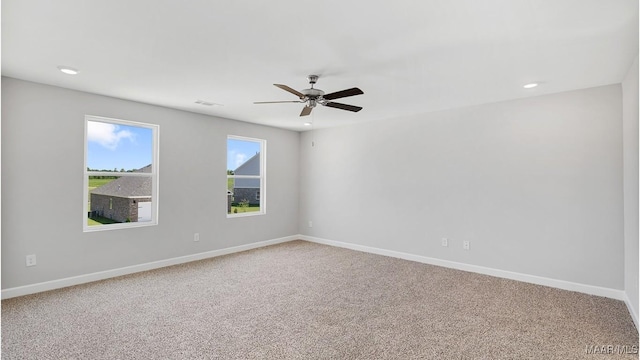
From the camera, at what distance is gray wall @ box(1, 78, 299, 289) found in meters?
3.33

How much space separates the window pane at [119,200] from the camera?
3986 mm

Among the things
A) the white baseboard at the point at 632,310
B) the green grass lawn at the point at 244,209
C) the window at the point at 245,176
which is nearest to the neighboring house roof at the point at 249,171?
the window at the point at 245,176

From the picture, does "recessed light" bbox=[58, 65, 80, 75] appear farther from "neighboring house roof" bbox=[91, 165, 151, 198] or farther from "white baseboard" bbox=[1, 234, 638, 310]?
"white baseboard" bbox=[1, 234, 638, 310]

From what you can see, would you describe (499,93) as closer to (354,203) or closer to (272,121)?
(354,203)

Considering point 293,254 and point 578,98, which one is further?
point 293,254

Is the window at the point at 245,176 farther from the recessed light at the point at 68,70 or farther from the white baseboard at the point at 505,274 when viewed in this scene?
the recessed light at the point at 68,70

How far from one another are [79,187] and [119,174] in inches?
20.4

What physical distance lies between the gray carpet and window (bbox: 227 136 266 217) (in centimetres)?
170

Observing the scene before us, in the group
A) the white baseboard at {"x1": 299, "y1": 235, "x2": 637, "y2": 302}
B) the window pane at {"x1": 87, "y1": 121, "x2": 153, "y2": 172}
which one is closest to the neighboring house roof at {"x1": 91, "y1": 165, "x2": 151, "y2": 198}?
the window pane at {"x1": 87, "y1": 121, "x2": 153, "y2": 172}

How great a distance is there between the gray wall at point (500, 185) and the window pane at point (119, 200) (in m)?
3.22

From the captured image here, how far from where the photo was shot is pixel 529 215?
3.91 meters

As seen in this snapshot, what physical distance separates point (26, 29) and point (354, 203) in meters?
4.69

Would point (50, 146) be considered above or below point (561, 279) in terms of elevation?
above

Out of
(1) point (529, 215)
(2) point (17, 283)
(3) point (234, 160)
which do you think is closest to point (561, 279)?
(1) point (529, 215)
